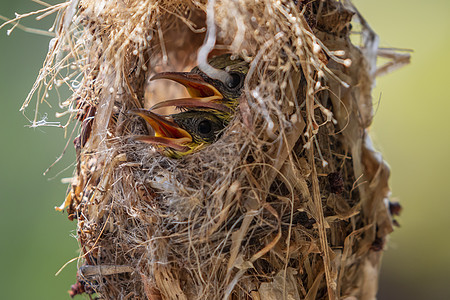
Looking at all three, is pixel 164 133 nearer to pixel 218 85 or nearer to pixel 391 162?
pixel 218 85

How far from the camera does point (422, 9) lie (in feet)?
5.38

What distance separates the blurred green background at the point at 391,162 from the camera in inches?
58.7

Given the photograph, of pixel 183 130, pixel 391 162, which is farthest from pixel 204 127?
pixel 391 162

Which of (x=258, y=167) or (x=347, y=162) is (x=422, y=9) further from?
(x=258, y=167)

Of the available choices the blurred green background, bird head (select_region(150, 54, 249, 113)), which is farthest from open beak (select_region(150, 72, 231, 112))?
the blurred green background

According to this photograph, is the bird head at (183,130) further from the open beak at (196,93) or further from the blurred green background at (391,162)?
the blurred green background at (391,162)

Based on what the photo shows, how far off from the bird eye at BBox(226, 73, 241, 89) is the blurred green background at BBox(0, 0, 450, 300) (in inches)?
26.9

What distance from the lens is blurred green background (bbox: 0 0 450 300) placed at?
58.7 inches

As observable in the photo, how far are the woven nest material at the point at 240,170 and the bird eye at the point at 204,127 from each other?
0.10 metres

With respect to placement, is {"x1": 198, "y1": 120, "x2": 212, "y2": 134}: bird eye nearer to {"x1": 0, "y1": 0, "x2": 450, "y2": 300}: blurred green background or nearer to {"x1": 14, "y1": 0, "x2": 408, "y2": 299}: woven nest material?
{"x1": 14, "y1": 0, "x2": 408, "y2": 299}: woven nest material

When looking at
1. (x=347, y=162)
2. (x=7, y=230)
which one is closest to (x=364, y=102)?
(x=347, y=162)

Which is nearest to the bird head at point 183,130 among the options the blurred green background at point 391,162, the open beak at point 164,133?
the open beak at point 164,133

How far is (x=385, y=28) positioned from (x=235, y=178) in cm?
116

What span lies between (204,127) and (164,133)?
80 millimetres
